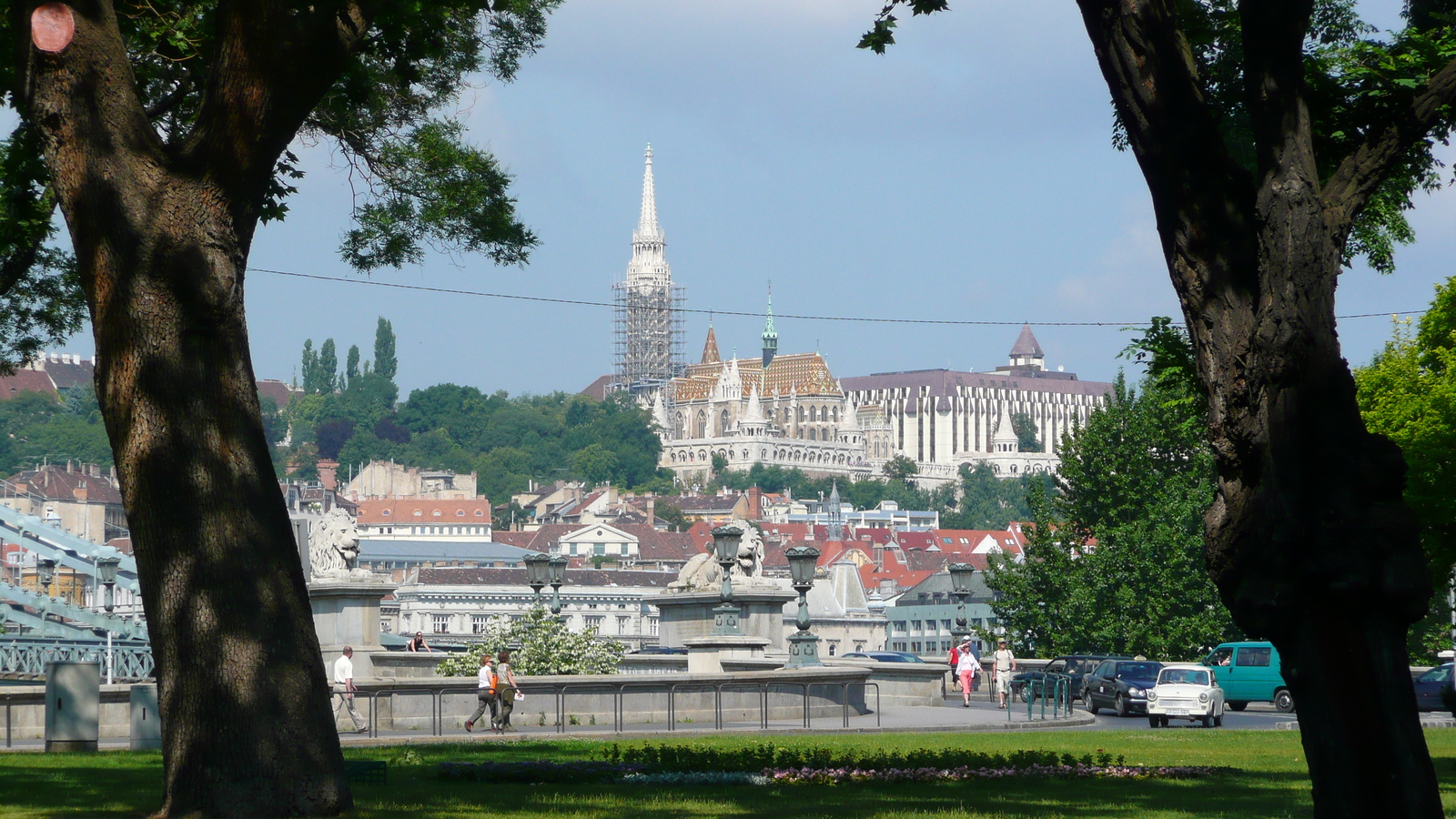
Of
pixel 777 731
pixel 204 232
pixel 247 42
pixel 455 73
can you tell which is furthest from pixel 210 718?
pixel 777 731

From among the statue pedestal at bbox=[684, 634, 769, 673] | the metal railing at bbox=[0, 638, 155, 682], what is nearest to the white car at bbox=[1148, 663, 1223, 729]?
the statue pedestal at bbox=[684, 634, 769, 673]

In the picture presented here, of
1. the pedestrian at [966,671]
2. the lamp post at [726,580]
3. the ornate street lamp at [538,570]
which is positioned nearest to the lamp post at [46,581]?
the ornate street lamp at [538,570]

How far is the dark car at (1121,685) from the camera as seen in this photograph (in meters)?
36.9

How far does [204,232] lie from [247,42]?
1.18 m

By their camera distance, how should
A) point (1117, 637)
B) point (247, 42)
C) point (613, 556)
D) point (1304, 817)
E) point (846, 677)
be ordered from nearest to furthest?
1. point (247, 42)
2. point (1304, 817)
3. point (846, 677)
4. point (1117, 637)
5. point (613, 556)

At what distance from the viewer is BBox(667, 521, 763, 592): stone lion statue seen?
110ft

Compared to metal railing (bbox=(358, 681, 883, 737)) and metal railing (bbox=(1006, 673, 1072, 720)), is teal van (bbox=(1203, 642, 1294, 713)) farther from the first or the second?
metal railing (bbox=(358, 681, 883, 737))

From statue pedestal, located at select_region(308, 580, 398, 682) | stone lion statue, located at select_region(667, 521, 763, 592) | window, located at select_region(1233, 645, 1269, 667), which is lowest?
window, located at select_region(1233, 645, 1269, 667)

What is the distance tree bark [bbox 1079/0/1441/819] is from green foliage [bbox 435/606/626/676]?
21320mm

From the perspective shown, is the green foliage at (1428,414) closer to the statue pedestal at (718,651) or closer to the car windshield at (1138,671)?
the car windshield at (1138,671)

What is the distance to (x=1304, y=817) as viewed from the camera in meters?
12.5

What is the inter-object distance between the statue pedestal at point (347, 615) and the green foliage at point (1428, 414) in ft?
49.3

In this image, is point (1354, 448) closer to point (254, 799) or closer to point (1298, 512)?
point (1298, 512)

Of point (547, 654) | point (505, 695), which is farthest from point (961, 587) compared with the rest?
point (505, 695)
